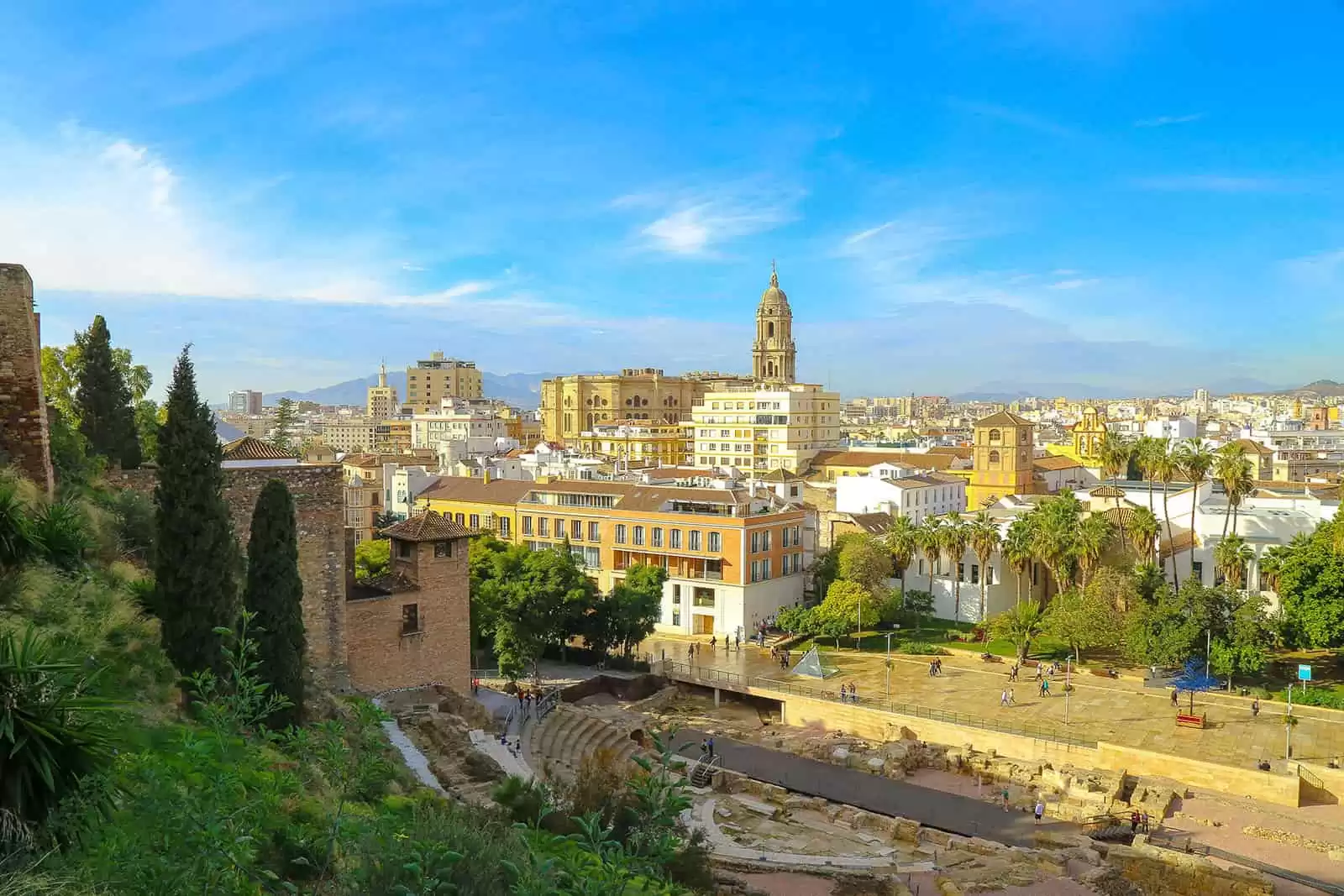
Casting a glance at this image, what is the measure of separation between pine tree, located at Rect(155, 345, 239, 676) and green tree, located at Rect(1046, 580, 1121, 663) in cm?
3196

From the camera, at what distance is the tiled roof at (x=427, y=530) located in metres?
25.9

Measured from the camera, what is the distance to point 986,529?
44.3 metres

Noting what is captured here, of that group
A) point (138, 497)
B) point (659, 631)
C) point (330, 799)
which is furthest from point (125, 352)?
point (659, 631)

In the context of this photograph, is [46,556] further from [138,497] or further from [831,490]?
[831,490]

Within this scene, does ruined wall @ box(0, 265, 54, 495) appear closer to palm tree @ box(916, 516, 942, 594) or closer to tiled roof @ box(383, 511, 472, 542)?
tiled roof @ box(383, 511, 472, 542)

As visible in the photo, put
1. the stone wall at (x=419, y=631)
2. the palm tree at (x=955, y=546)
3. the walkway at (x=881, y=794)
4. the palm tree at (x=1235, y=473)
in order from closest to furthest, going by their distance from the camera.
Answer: the stone wall at (x=419, y=631) < the walkway at (x=881, y=794) < the palm tree at (x=1235, y=473) < the palm tree at (x=955, y=546)

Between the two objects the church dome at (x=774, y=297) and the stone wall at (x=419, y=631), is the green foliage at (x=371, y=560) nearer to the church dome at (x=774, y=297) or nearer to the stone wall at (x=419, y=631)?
the stone wall at (x=419, y=631)

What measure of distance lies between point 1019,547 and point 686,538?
15.7 meters

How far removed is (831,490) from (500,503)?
85.2 ft

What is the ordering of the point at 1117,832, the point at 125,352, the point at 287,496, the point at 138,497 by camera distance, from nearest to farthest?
1. the point at 287,496
2. the point at 138,497
3. the point at 1117,832
4. the point at 125,352

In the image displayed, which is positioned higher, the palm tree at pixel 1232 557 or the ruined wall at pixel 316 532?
the ruined wall at pixel 316 532

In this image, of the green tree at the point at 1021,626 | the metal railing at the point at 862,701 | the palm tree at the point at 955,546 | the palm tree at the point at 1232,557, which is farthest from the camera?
the palm tree at the point at 955,546

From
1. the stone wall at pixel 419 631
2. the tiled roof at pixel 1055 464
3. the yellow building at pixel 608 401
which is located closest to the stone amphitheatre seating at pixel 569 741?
the stone wall at pixel 419 631

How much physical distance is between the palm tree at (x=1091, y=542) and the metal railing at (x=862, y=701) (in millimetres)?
11189
